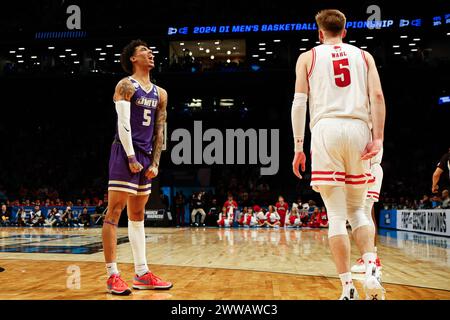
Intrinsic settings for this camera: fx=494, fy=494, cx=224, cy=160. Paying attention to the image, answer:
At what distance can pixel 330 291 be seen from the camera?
354 centimetres

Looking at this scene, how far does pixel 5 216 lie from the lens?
63.5ft

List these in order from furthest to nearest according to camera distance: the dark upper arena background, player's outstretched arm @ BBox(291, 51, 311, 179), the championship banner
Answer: the dark upper arena background → the championship banner → player's outstretched arm @ BBox(291, 51, 311, 179)

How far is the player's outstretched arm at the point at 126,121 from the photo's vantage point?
12.0 feet

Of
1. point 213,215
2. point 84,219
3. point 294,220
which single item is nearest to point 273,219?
point 294,220

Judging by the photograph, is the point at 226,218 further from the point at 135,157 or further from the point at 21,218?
the point at 135,157

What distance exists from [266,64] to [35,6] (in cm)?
1191

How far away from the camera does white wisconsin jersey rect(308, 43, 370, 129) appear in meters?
2.94

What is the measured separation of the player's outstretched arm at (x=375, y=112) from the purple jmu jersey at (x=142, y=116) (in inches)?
67.6

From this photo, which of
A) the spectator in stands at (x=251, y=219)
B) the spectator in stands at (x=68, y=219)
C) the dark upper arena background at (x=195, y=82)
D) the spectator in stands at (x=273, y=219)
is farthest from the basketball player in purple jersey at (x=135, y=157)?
the dark upper arena background at (x=195, y=82)

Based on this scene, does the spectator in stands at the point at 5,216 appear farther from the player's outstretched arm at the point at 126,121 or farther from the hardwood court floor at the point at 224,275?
the player's outstretched arm at the point at 126,121

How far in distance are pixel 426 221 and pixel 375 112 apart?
34.4ft

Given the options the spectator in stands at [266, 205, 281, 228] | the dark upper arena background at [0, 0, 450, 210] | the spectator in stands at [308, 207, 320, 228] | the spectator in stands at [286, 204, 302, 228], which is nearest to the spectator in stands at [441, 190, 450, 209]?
the spectator in stands at [308, 207, 320, 228]

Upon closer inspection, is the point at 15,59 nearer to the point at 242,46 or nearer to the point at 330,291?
the point at 242,46

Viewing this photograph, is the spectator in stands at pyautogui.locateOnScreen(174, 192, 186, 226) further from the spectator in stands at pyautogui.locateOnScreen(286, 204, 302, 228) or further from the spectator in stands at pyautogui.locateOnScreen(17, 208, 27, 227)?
the spectator in stands at pyautogui.locateOnScreen(17, 208, 27, 227)
